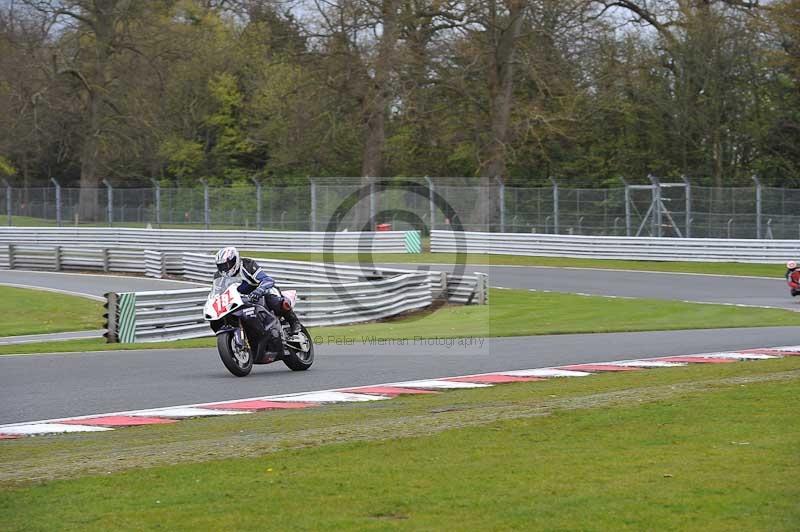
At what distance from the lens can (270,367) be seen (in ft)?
46.9

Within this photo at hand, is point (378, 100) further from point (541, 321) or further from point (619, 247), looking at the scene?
point (541, 321)

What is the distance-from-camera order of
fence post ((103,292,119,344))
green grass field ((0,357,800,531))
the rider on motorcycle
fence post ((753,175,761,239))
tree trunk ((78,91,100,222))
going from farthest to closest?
1. tree trunk ((78,91,100,222))
2. fence post ((753,175,761,239))
3. fence post ((103,292,119,344))
4. the rider on motorcycle
5. green grass field ((0,357,800,531))

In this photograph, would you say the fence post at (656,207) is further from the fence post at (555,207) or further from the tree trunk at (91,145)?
the tree trunk at (91,145)

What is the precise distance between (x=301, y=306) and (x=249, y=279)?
7637 mm

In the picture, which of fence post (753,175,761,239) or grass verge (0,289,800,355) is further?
fence post (753,175,761,239)

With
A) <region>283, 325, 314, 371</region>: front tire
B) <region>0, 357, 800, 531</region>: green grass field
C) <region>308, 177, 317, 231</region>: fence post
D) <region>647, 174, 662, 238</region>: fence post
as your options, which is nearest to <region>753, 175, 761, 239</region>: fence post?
<region>647, 174, 662, 238</region>: fence post

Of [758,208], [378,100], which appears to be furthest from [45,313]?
[378,100]

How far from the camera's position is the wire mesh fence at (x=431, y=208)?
1394 inches

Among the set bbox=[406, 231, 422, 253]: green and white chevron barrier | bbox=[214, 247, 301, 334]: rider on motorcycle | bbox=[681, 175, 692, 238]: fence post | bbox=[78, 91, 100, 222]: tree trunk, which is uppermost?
bbox=[78, 91, 100, 222]: tree trunk

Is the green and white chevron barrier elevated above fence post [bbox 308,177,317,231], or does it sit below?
below

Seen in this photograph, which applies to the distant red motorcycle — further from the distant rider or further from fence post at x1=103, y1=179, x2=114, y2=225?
fence post at x1=103, y1=179, x2=114, y2=225

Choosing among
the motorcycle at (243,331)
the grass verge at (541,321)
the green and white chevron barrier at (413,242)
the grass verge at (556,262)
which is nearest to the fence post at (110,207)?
the grass verge at (556,262)

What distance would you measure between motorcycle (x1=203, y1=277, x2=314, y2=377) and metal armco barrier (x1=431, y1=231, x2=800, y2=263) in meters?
22.8

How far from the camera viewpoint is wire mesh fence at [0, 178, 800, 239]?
1394 inches
